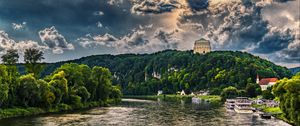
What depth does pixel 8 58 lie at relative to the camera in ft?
382

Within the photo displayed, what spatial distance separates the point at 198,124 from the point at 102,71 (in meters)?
66.2

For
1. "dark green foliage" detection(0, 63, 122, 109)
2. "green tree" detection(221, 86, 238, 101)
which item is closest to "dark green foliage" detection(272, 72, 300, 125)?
"dark green foliage" detection(0, 63, 122, 109)

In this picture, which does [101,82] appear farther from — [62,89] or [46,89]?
[46,89]

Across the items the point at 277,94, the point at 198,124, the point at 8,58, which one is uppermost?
the point at 8,58

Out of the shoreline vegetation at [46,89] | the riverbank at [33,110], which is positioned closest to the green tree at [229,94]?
the shoreline vegetation at [46,89]

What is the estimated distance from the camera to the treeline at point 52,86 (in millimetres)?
85938

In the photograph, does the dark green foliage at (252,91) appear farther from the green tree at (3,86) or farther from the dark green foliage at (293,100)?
the green tree at (3,86)

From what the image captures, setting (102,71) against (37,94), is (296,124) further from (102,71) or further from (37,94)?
(102,71)

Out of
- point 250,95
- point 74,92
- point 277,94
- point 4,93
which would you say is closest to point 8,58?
point 74,92

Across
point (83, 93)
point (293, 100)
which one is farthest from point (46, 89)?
point (293, 100)

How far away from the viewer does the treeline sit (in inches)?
3383

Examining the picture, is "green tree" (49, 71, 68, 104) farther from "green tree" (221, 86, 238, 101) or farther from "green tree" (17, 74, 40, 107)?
"green tree" (221, 86, 238, 101)

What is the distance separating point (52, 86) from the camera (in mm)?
96188

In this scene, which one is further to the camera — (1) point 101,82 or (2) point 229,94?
(2) point 229,94
